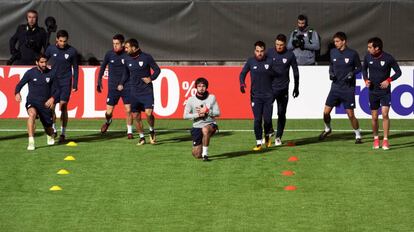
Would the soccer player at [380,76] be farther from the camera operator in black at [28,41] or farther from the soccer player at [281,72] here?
the camera operator in black at [28,41]

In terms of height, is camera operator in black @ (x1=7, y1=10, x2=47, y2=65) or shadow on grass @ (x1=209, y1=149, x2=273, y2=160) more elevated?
camera operator in black @ (x1=7, y1=10, x2=47, y2=65)

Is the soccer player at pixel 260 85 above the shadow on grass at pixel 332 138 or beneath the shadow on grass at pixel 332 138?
above

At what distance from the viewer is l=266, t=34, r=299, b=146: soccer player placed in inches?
870

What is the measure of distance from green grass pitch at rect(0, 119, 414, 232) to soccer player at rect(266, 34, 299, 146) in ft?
2.59

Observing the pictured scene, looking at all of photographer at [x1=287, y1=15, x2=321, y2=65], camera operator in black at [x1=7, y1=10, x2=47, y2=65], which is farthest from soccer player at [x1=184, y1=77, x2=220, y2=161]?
camera operator in black at [x1=7, y1=10, x2=47, y2=65]

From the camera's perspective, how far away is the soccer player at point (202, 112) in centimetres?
1998

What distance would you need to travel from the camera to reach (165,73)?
89.6 feet

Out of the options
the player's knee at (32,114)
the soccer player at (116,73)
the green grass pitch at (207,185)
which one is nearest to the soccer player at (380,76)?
the green grass pitch at (207,185)

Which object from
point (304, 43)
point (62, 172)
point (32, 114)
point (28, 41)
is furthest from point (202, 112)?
point (28, 41)

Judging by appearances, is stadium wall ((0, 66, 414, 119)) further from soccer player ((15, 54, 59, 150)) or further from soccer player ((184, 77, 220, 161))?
soccer player ((184, 77, 220, 161))

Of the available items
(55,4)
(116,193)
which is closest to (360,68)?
(116,193)

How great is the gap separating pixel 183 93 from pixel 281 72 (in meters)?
5.47

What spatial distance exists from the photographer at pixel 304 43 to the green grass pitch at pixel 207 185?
368 cm

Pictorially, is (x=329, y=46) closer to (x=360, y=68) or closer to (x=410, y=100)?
(x=410, y=100)
